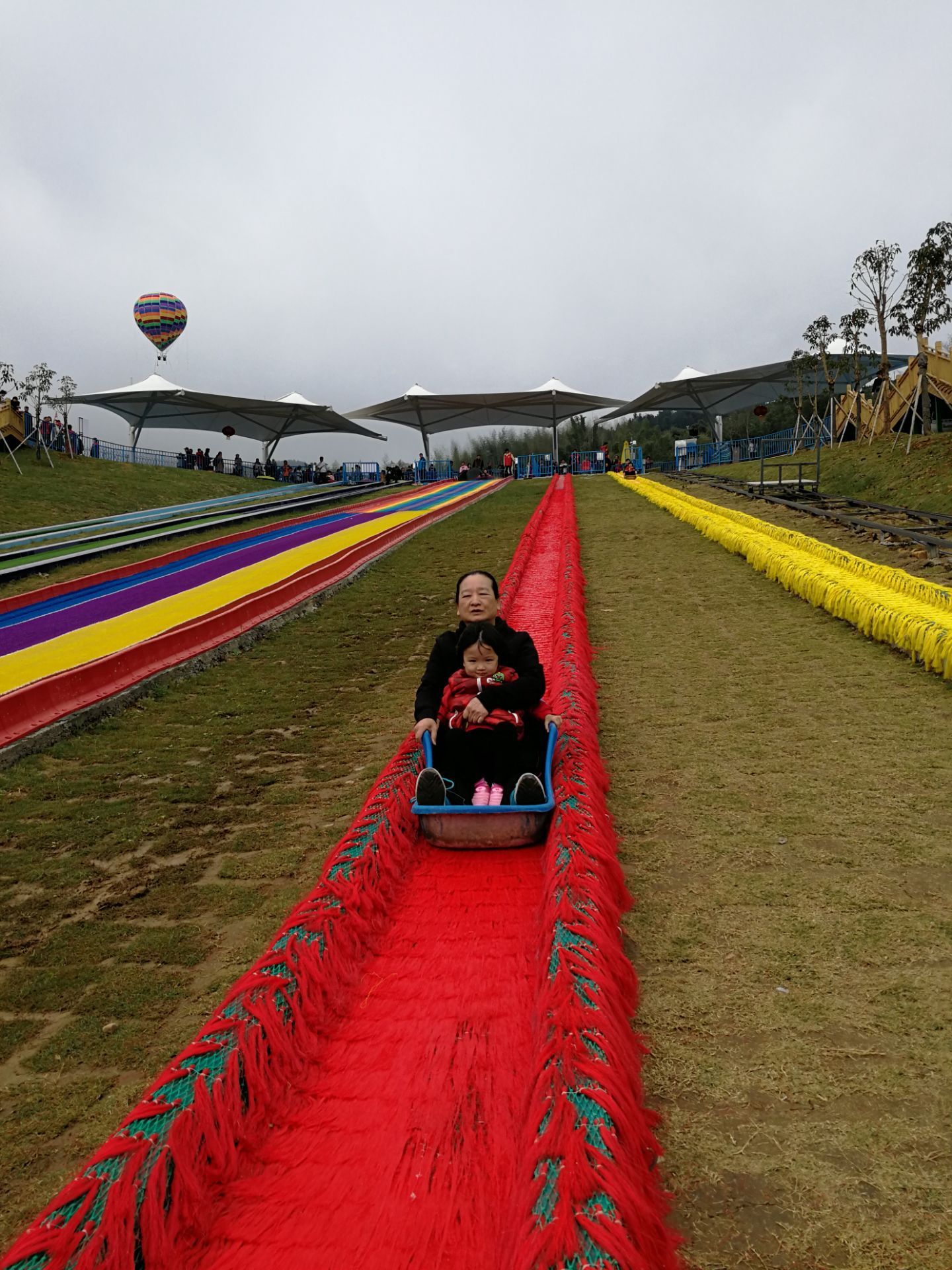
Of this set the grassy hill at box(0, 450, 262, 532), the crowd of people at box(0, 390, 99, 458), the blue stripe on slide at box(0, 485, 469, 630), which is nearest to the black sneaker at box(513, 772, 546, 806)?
the blue stripe on slide at box(0, 485, 469, 630)

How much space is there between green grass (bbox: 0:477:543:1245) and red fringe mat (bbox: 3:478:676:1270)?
0.31m

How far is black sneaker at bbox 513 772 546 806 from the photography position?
113 inches

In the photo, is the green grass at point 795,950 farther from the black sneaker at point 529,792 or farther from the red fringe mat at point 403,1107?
the black sneaker at point 529,792

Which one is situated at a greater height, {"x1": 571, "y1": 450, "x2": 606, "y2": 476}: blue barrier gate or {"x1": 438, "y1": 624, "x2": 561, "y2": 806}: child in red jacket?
{"x1": 571, "y1": 450, "x2": 606, "y2": 476}: blue barrier gate

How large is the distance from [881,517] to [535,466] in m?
25.2

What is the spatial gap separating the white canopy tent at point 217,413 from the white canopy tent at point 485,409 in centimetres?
239

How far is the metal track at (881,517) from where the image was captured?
8680mm

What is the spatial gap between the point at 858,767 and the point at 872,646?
2.33m

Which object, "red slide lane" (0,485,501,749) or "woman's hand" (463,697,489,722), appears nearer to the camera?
"woman's hand" (463,697,489,722)

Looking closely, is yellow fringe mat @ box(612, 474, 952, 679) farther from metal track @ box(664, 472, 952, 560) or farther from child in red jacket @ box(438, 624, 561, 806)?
child in red jacket @ box(438, 624, 561, 806)

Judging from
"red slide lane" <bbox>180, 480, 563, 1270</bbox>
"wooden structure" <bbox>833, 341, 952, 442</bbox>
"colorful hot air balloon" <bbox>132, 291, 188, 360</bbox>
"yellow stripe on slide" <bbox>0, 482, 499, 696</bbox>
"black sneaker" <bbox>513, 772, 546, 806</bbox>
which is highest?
"colorful hot air balloon" <bbox>132, 291, 188, 360</bbox>

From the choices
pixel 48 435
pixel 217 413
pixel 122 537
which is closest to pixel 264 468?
pixel 217 413

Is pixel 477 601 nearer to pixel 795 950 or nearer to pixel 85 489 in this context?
pixel 795 950

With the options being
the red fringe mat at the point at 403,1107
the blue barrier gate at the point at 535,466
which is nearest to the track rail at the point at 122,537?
the red fringe mat at the point at 403,1107
